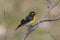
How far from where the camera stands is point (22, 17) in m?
11.2

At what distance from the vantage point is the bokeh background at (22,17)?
10.2 metres

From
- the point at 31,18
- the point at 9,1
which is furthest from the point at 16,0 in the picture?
the point at 31,18

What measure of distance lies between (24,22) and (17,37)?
136 inches

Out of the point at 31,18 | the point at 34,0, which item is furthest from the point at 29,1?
the point at 31,18

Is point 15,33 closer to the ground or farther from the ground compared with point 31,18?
farther from the ground

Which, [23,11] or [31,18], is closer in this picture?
[31,18]

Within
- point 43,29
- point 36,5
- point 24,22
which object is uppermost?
point 36,5

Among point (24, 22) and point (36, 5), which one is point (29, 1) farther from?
point (24, 22)

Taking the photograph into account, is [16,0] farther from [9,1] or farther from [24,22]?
[24,22]

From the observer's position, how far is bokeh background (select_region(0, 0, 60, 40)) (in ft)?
33.4

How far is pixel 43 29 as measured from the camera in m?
10.7

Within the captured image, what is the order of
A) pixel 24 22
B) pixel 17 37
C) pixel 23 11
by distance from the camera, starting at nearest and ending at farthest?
pixel 24 22 → pixel 17 37 → pixel 23 11

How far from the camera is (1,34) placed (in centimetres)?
1046

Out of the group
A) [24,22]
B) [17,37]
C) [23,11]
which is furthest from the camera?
[23,11]
